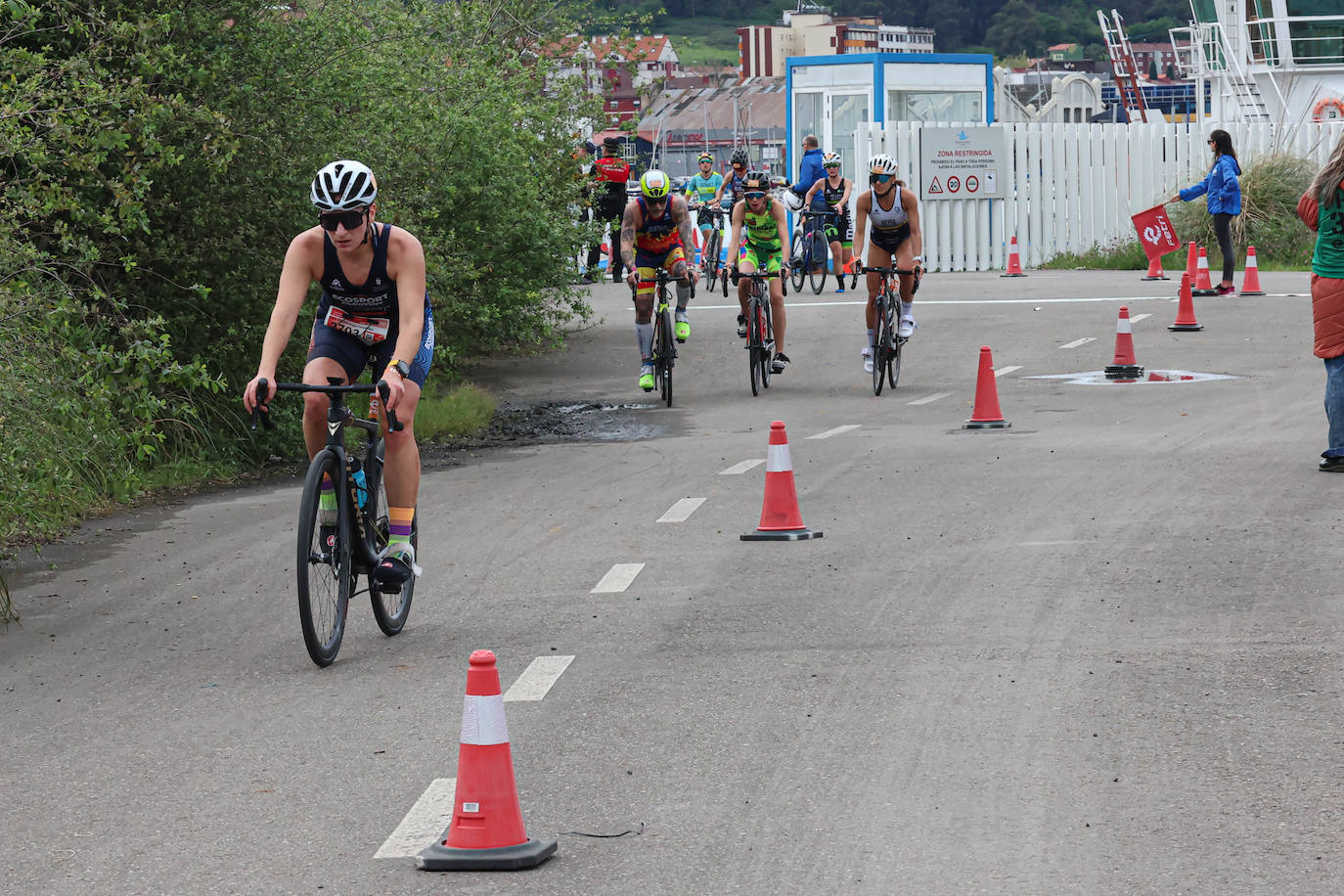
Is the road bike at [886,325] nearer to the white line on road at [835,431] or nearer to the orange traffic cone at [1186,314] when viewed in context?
the white line on road at [835,431]

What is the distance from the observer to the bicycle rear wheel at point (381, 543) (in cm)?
795

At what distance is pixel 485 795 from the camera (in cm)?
505

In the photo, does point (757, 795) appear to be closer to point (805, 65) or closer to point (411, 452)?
point (411, 452)

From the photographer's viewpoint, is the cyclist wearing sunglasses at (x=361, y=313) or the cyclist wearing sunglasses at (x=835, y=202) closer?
the cyclist wearing sunglasses at (x=361, y=313)

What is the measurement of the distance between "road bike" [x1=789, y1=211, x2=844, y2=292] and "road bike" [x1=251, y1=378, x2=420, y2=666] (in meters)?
21.0

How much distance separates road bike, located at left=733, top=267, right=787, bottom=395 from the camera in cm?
1778

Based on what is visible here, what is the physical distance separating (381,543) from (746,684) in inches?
74.3

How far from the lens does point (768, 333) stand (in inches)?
715

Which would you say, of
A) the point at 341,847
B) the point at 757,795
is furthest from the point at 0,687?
the point at 757,795

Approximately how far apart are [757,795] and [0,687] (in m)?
3.42

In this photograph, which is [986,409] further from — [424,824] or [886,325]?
[424,824]

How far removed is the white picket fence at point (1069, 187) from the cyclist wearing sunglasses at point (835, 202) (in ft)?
21.4

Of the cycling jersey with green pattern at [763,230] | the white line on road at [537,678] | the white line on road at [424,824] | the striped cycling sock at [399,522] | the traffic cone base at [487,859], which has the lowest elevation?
the white line on road at [537,678]

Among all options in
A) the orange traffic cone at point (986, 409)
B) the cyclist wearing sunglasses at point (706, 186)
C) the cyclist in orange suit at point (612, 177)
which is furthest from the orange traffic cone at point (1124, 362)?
the cyclist wearing sunglasses at point (706, 186)
